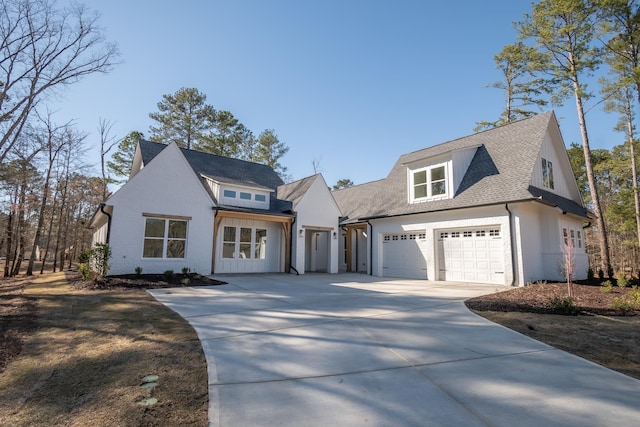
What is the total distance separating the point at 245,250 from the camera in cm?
1582

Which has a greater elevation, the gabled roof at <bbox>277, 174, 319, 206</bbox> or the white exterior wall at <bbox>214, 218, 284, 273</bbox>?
the gabled roof at <bbox>277, 174, 319, 206</bbox>

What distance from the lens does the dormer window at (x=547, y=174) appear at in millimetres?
13766

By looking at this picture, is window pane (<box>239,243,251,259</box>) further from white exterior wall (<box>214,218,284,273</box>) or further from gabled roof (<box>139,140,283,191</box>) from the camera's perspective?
gabled roof (<box>139,140,283,191</box>)

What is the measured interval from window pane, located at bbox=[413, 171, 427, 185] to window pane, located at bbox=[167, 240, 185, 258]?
11.7 m

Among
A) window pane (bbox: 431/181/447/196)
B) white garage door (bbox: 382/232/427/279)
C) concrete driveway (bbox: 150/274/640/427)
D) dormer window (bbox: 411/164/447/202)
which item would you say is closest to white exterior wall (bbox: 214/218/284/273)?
white garage door (bbox: 382/232/427/279)

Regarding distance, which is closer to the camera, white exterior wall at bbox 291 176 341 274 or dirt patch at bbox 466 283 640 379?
dirt patch at bbox 466 283 640 379

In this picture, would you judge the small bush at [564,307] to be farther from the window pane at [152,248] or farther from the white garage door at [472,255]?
the window pane at [152,248]

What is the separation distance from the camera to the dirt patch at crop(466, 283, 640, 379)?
176 inches

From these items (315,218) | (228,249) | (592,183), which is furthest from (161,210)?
(592,183)

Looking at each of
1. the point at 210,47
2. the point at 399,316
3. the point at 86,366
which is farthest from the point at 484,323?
the point at 210,47

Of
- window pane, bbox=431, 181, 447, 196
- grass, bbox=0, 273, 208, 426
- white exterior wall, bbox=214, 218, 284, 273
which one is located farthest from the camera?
white exterior wall, bbox=214, 218, 284, 273

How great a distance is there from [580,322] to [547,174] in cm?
1023

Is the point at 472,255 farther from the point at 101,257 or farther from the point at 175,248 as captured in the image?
the point at 101,257

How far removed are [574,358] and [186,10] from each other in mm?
13944
